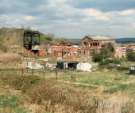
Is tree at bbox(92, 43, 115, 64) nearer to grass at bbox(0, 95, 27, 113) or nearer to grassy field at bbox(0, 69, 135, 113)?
grassy field at bbox(0, 69, 135, 113)

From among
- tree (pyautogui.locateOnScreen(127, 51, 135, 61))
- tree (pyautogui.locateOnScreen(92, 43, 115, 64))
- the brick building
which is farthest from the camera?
the brick building

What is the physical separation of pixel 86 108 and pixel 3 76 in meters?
14.4

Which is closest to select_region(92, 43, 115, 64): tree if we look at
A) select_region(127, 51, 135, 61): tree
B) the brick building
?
select_region(127, 51, 135, 61): tree

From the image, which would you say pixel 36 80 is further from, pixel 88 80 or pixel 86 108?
pixel 86 108

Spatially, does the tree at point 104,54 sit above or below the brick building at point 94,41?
below

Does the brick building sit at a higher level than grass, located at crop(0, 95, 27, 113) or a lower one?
higher

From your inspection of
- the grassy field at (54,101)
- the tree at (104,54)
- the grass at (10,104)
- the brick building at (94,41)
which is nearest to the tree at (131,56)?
the tree at (104,54)

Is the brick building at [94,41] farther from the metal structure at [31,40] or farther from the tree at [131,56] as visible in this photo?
the metal structure at [31,40]

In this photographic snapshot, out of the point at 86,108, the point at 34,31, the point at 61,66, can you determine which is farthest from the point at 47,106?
the point at 34,31

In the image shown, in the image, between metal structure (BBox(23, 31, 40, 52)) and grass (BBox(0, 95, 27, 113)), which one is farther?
metal structure (BBox(23, 31, 40, 52))

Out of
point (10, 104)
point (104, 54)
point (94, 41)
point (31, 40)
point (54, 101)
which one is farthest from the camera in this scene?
point (94, 41)

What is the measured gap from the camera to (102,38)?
78812mm

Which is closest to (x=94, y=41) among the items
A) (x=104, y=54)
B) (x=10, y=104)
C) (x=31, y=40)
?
(x=31, y=40)

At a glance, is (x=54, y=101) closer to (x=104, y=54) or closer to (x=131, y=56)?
(x=104, y=54)
